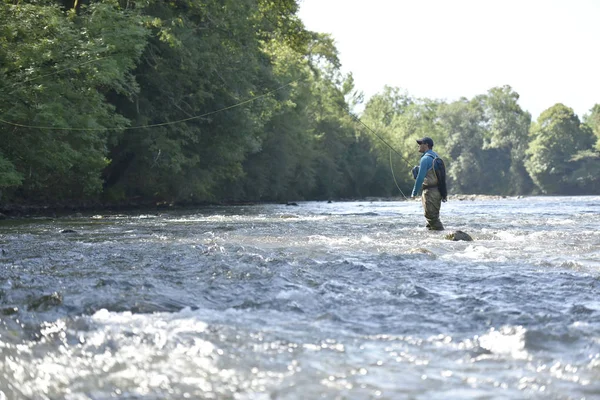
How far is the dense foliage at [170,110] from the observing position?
18828 mm

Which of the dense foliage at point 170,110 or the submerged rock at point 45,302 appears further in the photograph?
the dense foliage at point 170,110

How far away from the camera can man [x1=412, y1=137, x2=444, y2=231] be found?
14391 millimetres

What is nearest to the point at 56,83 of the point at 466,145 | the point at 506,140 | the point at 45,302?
the point at 45,302

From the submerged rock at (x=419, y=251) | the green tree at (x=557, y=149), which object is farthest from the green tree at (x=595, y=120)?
the submerged rock at (x=419, y=251)

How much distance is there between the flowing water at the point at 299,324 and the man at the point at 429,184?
168 inches

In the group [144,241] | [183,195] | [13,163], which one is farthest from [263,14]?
[144,241]

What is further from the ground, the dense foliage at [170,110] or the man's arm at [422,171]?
the dense foliage at [170,110]

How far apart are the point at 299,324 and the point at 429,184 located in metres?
9.76

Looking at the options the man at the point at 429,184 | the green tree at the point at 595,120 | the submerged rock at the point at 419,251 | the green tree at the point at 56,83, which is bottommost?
the submerged rock at the point at 419,251

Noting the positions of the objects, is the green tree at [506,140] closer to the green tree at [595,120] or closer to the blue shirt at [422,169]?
the green tree at [595,120]

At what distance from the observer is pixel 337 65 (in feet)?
212

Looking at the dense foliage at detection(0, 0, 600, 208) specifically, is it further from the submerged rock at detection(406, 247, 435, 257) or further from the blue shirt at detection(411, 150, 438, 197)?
the submerged rock at detection(406, 247, 435, 257)

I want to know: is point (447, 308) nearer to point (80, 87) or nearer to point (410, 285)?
point (410, 285)

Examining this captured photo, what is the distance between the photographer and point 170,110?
95.8ft
